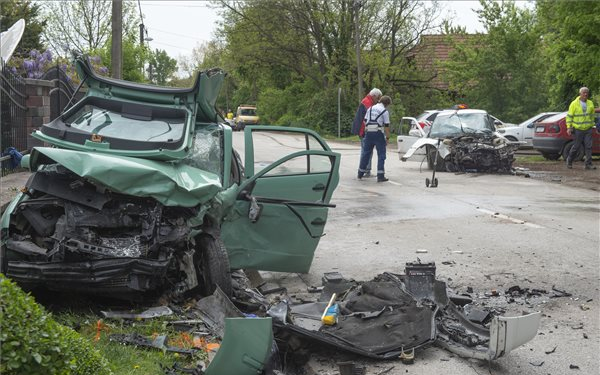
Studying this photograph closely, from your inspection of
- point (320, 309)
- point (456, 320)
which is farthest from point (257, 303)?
point (456, 320)

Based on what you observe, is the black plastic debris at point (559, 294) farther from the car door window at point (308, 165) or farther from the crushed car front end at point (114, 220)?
the crushed car front end at point (114, 220)

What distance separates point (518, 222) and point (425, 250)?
2.58 m

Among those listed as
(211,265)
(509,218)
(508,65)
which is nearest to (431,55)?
(508,65)

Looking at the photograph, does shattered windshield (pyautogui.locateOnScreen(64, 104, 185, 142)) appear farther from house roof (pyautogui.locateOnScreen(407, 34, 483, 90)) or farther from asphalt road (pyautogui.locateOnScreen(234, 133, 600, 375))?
house roof (pyautogui.locateOnScreen(407, 34, 483, 90))

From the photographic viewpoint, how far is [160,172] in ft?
19.3

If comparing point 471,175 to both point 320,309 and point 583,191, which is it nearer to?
point 583,191

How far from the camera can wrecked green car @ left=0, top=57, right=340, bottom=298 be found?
18.6 feet

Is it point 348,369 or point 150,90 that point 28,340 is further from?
point 150,90

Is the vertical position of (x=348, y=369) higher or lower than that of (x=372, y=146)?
lower

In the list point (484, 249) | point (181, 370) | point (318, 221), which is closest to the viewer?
point (181, 370)

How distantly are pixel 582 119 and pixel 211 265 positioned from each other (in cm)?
1483

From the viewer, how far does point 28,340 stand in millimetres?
3000

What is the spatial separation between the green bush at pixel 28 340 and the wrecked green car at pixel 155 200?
242 cm

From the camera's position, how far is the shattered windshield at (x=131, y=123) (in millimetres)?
6855
